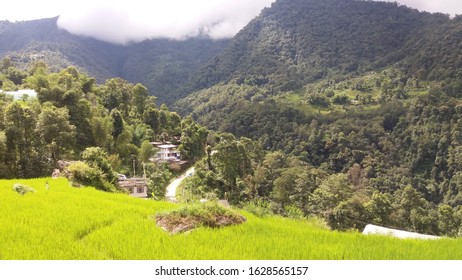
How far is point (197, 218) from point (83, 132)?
2450 centimetres

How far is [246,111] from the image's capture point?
8862cm

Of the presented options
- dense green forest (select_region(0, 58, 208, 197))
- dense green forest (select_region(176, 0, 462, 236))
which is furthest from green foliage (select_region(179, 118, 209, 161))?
dense green forest (select_region(176, 0, 462, 236))

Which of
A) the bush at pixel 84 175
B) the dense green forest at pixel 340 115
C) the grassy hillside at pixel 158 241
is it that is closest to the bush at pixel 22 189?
the grassy hillside at pixel 158 241

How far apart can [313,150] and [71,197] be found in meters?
66.0

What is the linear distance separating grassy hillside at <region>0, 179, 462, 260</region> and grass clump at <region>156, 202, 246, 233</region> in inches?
9.2

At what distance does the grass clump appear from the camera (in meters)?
7.39

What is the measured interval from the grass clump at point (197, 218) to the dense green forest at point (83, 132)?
7681mm

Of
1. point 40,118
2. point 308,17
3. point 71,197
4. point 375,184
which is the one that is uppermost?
point 308,17

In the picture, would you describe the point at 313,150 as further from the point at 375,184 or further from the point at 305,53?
the point at 305,53

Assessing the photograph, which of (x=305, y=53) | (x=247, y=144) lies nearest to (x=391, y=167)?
(x=247, y=144)

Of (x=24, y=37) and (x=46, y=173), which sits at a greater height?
(x=24, y=37)

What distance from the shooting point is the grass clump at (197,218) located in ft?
24.2

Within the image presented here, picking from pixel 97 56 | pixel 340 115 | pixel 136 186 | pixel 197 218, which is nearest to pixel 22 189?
pixel 197 218

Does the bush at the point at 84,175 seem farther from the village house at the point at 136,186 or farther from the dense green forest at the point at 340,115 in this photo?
the village house at the point at 136,186
